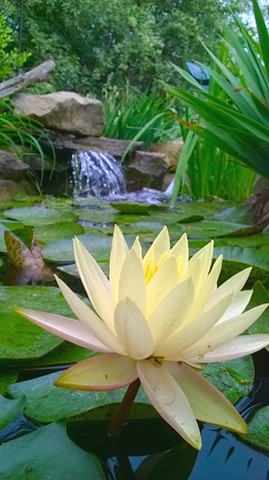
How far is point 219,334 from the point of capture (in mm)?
327

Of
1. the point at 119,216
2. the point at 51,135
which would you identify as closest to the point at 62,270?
the point at 119,216

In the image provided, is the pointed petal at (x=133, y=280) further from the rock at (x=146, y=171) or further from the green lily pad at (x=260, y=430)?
the rock at (x=146, y=171)

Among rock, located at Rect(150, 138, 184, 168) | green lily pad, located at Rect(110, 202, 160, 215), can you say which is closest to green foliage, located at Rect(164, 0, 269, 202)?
green lily pad, located at Rect(110, 202, 160, 215)

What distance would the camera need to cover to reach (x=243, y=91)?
1312 millimetres

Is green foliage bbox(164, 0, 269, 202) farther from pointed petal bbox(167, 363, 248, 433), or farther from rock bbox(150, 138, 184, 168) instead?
rock bbox(150, 138, 184, 168)

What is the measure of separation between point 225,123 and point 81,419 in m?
0.90

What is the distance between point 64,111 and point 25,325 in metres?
3.18

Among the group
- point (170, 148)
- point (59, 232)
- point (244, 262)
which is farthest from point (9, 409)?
Answer: point (170, 148)

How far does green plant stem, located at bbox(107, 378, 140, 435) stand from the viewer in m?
0.33

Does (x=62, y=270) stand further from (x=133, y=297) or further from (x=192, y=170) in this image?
(x=192, y=170)

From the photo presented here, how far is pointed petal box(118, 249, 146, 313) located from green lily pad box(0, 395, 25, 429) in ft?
0.37

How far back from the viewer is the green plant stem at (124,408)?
33 centimetres

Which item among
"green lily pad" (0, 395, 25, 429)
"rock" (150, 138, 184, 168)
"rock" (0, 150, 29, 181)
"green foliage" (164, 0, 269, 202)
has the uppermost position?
"green foliage" (164, 0, 269, 202)

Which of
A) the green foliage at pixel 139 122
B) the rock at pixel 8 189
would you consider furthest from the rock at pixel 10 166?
the green foliage at pixel 139 122
